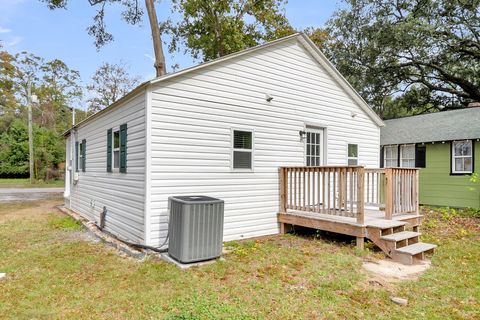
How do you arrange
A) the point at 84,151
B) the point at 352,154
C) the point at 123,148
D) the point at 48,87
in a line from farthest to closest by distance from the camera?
1. the point at 48,87
2. the point at 84,151
3. the point at 352,154
4. the point at 123,148

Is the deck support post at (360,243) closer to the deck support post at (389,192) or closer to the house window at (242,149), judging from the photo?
the deck support post at (389,192)

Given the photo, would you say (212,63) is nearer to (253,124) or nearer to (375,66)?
(253,124)

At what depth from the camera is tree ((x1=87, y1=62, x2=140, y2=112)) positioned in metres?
25.8

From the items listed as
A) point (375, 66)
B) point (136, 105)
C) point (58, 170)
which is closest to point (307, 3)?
point (375, 66)

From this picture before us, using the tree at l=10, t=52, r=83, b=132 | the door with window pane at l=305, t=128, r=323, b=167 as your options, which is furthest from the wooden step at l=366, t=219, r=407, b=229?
the tree at l=10, t=52, r=83, b=132

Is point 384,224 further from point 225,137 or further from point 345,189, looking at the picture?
point 225,137

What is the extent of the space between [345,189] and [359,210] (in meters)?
0.47

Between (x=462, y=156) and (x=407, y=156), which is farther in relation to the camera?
(x=407, y=156)

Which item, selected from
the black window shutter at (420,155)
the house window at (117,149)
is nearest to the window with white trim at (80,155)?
the house window at (117,149)

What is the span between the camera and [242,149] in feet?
22.6

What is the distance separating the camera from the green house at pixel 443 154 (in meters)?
11.1

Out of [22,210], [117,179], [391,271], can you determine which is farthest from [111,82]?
[391,271]

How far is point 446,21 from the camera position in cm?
1563

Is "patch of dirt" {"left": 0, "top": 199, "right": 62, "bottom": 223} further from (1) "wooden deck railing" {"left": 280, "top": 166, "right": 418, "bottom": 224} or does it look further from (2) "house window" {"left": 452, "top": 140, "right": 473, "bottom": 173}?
(2) "house window" {"left": 452, "top": 140, "right": 473, "bottom": 173}
